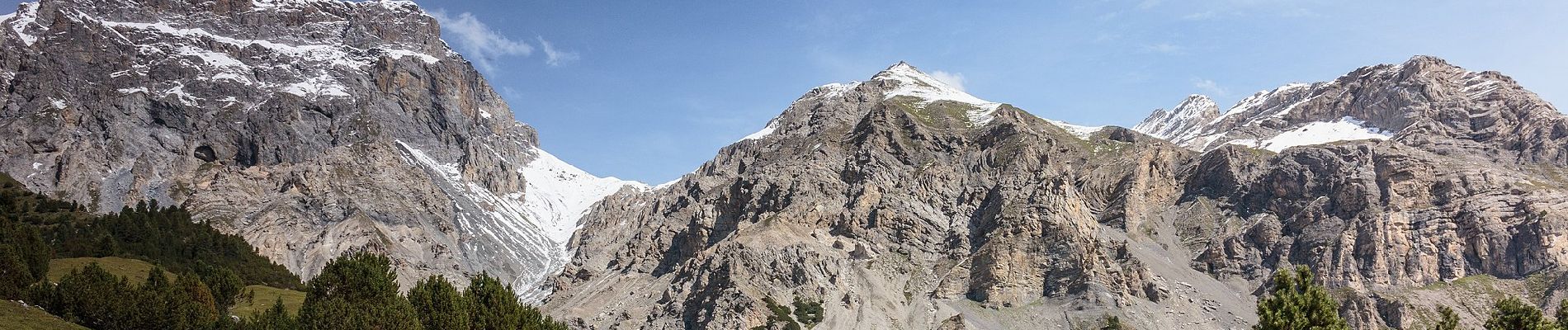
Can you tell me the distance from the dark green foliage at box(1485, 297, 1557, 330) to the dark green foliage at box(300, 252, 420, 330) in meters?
60.4

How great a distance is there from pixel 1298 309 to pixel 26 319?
6976 centimetres

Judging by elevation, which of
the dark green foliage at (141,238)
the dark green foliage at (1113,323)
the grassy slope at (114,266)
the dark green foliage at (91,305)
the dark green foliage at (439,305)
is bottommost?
the dark green foliage at (91,305)

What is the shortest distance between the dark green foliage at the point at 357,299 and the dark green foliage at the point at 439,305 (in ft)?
4.01

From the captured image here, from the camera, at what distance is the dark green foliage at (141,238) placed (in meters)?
108

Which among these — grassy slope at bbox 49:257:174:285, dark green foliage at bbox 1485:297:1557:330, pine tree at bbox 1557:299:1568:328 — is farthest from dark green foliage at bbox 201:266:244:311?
pine tree at bbox 1557:299:1568:328

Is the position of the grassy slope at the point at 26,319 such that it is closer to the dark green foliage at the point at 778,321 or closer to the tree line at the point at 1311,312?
the tree line at the point at 1311,312

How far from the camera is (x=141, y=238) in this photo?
12019 centimetres

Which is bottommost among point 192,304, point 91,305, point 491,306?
point 91,305

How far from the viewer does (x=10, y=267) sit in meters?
64.9

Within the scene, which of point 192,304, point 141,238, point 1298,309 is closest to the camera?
point 1298,309

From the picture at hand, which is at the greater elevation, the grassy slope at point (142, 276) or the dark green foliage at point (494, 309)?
the grassy slope at point (142, 276)

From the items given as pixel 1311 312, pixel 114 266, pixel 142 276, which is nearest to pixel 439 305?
pixel 142 276

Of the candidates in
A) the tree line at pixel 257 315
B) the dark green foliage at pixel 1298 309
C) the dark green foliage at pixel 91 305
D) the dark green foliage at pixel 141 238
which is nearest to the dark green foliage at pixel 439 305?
the tree line at pixel 257 315

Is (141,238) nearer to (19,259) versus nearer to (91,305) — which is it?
(19,259)
